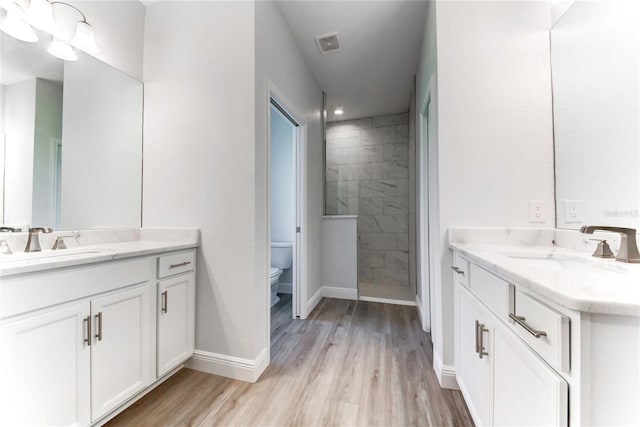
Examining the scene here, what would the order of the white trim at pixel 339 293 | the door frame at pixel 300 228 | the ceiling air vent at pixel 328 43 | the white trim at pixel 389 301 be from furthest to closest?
the white trim at pixel 339 293 < the white trim at pixel 389 301 < the door frame at pixel 300 228 < the ceiling air vent at pixel 328 43

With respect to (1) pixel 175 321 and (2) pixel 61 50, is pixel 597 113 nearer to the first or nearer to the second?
(1) pixel 175 321

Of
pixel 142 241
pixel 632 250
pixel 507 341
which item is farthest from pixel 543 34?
pixel 142 241

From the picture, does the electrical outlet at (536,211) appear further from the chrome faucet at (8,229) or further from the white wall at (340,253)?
the chrome faucet at (8,229)

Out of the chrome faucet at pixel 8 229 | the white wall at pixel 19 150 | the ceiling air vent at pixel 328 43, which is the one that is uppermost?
the ceiling air vent at pixel 328 43

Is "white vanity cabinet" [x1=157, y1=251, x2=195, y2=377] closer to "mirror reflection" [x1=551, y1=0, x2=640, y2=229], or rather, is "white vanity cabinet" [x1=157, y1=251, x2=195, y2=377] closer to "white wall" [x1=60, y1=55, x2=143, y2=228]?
"white wall" [x1=60, y1=55, x2=143, y2=228]

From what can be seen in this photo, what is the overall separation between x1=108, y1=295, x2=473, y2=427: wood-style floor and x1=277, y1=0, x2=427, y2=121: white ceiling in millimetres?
2645

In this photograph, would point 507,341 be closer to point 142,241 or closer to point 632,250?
point 632,250

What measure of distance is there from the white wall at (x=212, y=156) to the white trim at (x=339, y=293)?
Result: 1589 millimetres

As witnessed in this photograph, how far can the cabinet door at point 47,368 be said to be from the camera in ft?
2.81

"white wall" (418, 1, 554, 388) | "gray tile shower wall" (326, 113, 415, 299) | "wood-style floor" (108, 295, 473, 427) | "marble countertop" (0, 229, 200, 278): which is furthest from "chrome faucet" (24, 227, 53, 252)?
"gray tile shower wall" (326, 113, 415, 299)

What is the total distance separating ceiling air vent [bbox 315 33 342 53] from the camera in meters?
2.23

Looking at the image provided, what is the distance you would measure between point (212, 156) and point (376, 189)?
110 inches

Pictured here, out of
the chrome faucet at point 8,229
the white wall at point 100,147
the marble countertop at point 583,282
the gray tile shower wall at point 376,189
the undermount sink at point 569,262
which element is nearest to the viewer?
the marble countertop at point 583,282

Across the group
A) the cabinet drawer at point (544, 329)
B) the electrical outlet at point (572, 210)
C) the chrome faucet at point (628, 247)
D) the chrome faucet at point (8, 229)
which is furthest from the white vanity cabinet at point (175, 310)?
the electrical outlet at point (572, 210)
